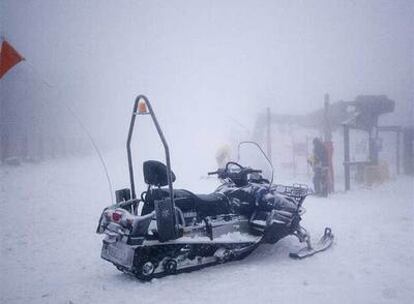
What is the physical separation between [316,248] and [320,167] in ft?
24.0

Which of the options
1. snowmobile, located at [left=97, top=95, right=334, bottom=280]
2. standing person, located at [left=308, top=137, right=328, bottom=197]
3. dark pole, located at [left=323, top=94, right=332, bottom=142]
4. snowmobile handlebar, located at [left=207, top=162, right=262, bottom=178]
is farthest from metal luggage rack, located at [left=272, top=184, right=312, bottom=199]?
dark pole, located at [left=323, top=94, right=332, bottom=142]

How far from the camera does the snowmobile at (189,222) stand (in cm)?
501

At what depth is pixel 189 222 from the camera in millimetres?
5754

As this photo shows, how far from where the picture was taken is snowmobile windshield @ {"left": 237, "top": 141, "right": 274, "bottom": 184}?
23.2 ft

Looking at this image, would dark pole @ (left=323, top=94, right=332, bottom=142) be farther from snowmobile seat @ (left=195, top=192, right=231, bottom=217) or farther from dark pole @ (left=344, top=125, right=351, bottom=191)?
snowmobile seat @ (left=195, top=192, right=231, bottom=217)

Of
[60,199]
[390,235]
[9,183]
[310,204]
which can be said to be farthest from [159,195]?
[9,183]

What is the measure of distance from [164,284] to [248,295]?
115cm

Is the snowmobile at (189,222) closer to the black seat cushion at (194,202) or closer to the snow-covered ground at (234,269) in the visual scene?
A: the black seat cushion at (194,202)

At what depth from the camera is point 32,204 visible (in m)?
11.0

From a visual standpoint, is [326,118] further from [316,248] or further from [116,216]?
[116,216]

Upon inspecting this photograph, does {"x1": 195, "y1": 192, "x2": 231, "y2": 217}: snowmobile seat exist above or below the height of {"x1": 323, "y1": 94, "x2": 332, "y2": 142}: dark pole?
below

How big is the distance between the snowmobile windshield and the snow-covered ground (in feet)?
4.55

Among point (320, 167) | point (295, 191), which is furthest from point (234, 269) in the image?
point (320, 167)

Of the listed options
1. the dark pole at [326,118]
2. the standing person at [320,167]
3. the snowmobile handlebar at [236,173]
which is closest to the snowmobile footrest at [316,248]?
the snowmobile handlebar at [236,173]
